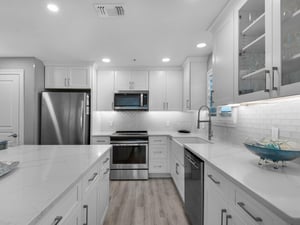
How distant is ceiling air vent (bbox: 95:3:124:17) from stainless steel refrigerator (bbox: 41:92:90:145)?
1924mm

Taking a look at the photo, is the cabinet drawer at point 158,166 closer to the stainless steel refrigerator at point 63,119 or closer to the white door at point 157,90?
the white door at point 157,90

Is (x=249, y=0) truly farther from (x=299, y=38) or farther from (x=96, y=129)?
(x=96, y=129)

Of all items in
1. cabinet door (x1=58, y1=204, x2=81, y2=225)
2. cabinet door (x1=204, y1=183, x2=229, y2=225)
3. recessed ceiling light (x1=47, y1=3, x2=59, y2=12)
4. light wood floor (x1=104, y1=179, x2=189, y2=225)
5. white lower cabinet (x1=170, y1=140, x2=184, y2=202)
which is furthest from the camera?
white lower cabinet (x1=170, y1=140, x2=184, y2=202)

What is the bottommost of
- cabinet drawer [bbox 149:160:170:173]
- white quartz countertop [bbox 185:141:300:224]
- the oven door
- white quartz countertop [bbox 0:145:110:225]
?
cabinet drawer [bbox 149:160:170:173]

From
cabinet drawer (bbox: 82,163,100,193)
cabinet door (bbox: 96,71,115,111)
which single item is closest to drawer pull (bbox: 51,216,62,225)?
cabinet drawer (bbox: 82,163,100,193)

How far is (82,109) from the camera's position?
3402 millimetres

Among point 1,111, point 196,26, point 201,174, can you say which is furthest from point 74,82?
point 201,174

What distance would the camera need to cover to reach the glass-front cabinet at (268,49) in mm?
1003

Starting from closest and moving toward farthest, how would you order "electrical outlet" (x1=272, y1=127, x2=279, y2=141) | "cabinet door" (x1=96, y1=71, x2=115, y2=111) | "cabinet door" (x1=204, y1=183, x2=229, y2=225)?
"cabinet door" (x1=204, y1=183, x2=229, y2=225) < "electrical outlet" (x1=272, y1=127, x2=279, y2=141) < "cabinet door" (x1=96, y1=71, x2=115, y2=111)

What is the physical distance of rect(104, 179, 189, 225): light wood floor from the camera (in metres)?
2.13

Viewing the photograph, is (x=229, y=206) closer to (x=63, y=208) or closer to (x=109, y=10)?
(x=63, y=208)

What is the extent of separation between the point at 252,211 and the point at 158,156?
2.83 m

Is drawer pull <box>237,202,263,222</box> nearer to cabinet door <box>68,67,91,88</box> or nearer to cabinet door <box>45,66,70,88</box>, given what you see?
cabinet door <box>68,67,91,88</box>

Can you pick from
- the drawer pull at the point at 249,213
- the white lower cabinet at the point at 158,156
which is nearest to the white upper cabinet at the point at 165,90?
the white lower cabinet at the point at 158,156
